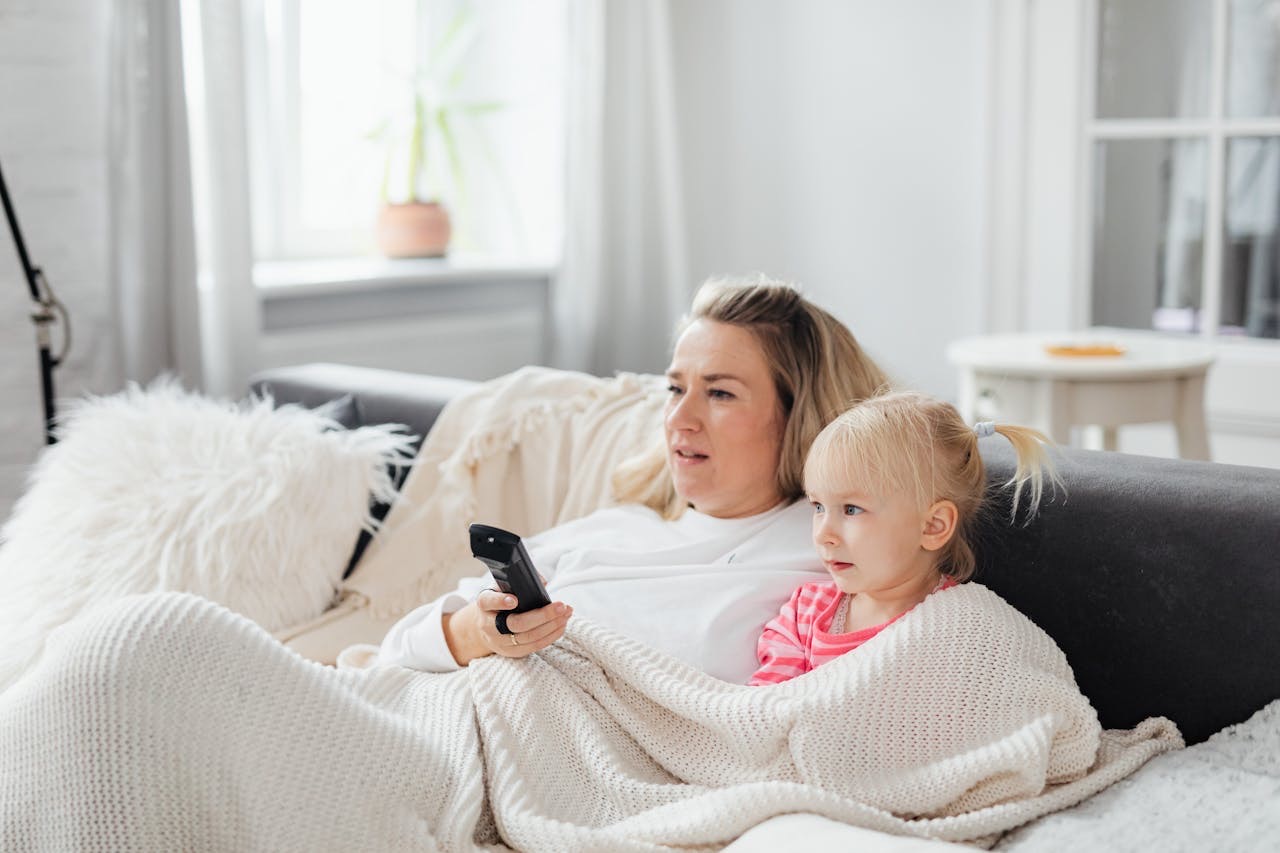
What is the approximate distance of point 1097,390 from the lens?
98.4 inches

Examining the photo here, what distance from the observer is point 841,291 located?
3.71 meters

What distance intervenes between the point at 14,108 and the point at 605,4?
1.62 m

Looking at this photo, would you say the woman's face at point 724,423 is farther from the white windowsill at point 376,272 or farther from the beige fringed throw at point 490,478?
the white windowsill at point 376,272

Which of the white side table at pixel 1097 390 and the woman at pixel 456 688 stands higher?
the white side table at pixel 1097 390

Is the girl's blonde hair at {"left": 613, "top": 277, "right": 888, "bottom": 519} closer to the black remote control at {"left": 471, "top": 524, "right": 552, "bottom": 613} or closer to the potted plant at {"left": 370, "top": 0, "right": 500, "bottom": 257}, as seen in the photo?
the black remote control at {"left": 471, "top": 524, "right": 552, "bottom": 613}

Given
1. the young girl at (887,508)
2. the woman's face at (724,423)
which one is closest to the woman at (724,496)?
the woman's face at (724,423)

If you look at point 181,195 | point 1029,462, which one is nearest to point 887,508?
point 1029,462

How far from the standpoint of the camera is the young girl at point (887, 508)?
1352 millimetres

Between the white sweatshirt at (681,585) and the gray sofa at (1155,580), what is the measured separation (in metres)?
0.24

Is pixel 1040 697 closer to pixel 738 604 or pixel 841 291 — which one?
pixel 738 604

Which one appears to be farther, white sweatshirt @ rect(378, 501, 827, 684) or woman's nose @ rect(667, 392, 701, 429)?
woman's nose @ rect(667, 392, 701, 429)

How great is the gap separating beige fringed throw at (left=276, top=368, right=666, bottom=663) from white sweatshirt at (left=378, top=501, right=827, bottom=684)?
0.86ft

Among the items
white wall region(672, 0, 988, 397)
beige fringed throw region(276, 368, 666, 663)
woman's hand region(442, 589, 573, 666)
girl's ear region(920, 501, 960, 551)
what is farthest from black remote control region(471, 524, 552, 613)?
white wall region(672, 0, 988, 397)

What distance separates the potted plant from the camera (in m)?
3.46
